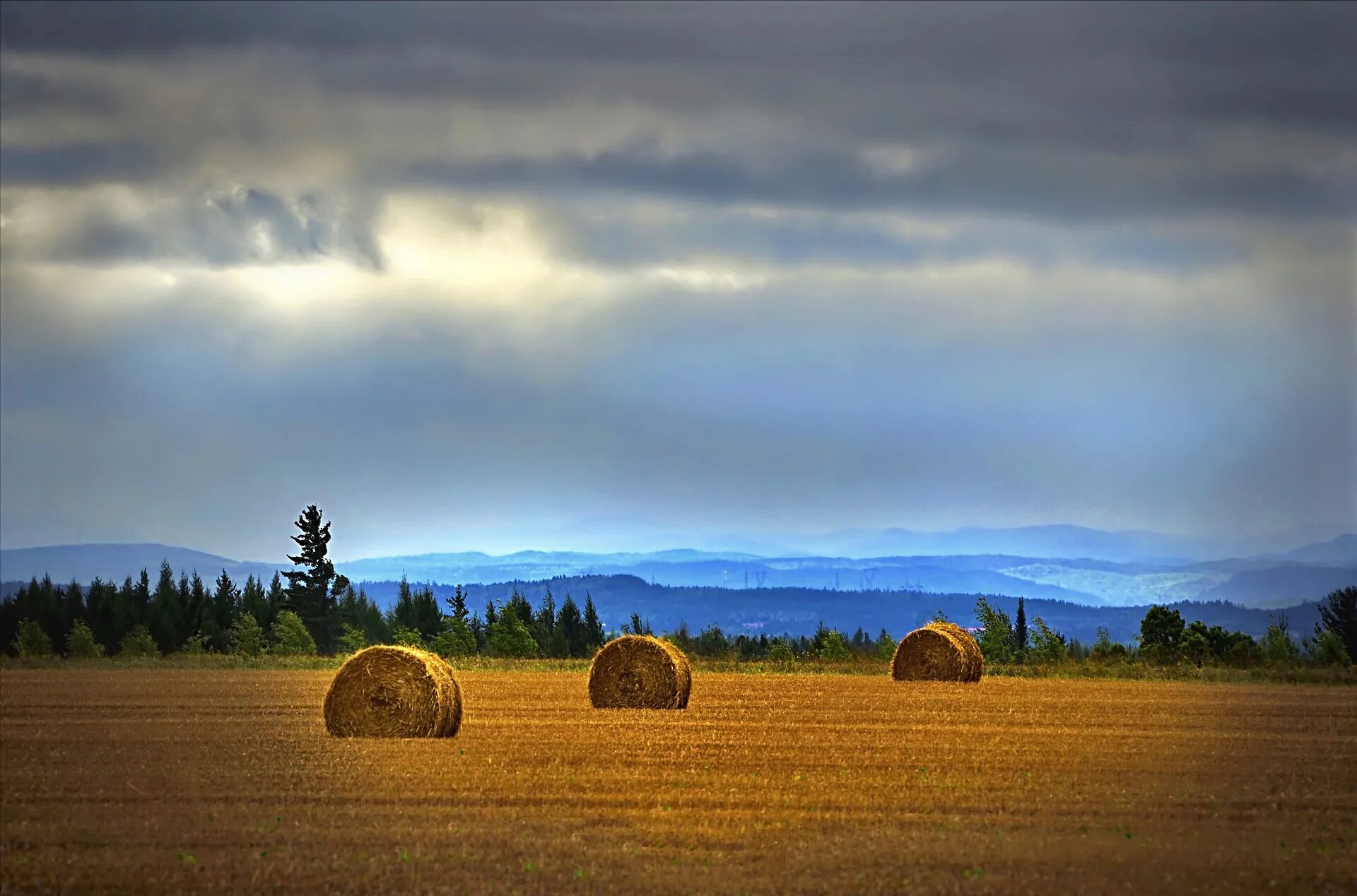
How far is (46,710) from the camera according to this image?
2959 centimetres

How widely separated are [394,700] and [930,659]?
58.7 feet

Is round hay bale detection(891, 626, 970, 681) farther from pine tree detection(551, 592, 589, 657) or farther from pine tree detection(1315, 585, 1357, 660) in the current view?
pine tree detection(551, 592, 589, 657)

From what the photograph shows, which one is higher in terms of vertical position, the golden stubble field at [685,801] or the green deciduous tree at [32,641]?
the green deciduous tree at [32,641]

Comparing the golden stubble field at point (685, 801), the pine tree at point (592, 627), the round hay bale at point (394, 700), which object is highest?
the pine tree at point (592, 627)

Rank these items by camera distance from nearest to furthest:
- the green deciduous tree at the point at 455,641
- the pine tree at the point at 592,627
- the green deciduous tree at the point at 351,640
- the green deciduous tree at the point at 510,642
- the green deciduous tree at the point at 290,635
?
the green deciduous tree at the point at 290,635
the green deciduous tree at the point at 510,642
the green deciduous tree at the point at 351,640
the green deciduous tree at the point at 455,641
the pine tree at the point at 592,627

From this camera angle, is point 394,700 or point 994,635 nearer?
point 394,700

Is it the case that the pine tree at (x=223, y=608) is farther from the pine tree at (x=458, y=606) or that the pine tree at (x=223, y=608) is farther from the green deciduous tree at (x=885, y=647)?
the green deciduous tree at (x=885, y=647)

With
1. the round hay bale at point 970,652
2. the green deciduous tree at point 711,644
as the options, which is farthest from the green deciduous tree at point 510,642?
the round hay bale at point 970,652

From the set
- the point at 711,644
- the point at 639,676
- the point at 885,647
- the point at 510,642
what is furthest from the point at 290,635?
the point at 639,676

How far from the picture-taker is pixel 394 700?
25906mm

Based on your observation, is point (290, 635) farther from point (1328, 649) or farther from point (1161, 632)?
point (1328, 649)

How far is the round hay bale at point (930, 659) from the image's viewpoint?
39781 millimetres

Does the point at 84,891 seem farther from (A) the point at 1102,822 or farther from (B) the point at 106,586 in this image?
(B) the point at 106,586

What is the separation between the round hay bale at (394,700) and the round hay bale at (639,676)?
20.3ft
